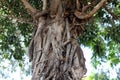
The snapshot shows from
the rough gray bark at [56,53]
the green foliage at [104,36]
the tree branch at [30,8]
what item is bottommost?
the green foliage at [104,36]

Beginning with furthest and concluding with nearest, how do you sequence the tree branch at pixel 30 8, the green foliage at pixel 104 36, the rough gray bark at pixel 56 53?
the green foliage at pixel 104 36 < the tree branch at pixel 30 8 < the rough gray bark at pixel 56 53

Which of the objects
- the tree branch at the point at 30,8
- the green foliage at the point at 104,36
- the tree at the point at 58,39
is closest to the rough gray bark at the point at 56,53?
the tree at the point at 58,39

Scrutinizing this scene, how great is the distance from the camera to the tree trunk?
3.30m

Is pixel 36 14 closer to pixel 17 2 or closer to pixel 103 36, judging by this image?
pixel 17 2

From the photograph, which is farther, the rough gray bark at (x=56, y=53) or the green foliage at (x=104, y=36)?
the green foliage at (x=104, y=36)

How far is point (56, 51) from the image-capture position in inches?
137

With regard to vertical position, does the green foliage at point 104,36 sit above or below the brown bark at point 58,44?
below

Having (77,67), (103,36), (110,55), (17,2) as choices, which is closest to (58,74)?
(77,67)

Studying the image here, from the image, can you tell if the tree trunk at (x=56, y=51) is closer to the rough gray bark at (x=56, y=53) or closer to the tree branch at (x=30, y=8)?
the rough gray bark at (x=56, y=53)

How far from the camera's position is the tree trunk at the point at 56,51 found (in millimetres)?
3299

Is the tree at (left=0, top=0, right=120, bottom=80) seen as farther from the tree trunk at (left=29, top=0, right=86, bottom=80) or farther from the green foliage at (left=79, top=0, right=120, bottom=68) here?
the green foliage at (left=79, top=0, right=120, bottom=68)

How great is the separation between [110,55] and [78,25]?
3.07 metres

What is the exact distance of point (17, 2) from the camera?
562cm

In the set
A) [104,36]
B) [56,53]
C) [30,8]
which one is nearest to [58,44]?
[56,53]
